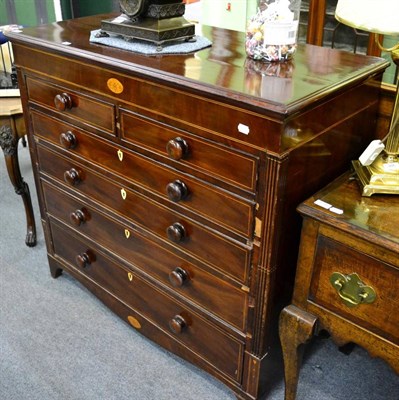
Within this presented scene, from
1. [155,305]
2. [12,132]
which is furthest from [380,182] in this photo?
[12,132]

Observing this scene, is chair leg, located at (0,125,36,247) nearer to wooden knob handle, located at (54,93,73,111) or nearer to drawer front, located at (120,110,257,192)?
wooden knob handle, located at (54,93,73,111)

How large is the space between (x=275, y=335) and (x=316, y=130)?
61 cm

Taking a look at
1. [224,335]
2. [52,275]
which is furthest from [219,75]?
[52,275]

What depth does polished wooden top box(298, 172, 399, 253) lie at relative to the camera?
106 centimetres

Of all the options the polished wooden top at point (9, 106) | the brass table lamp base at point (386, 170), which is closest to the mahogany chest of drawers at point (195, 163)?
the brass table lamp base at point (386, 170)

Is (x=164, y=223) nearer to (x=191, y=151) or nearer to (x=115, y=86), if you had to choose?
(x=191, y=151)

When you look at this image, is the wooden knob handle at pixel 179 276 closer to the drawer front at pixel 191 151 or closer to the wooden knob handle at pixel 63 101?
the drawer front at pixel 191 151

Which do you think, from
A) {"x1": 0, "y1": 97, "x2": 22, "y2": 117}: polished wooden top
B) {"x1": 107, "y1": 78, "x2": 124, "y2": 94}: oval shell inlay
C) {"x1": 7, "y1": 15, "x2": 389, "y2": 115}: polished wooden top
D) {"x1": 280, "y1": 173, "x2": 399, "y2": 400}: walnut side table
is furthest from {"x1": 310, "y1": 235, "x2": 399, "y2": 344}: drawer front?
{"x1": 0, "y1": 97, "x2": 22, "y2": 117}: polished wooden top

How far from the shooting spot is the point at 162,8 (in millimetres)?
1391

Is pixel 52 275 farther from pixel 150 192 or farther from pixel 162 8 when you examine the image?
pixel 162 8

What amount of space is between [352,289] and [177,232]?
1.62ft

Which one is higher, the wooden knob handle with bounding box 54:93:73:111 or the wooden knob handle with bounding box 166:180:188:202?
the wooden knob handle with bounding box 54:93:73:111

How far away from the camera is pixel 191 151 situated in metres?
1.27

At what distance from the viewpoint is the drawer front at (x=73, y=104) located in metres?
1.48
